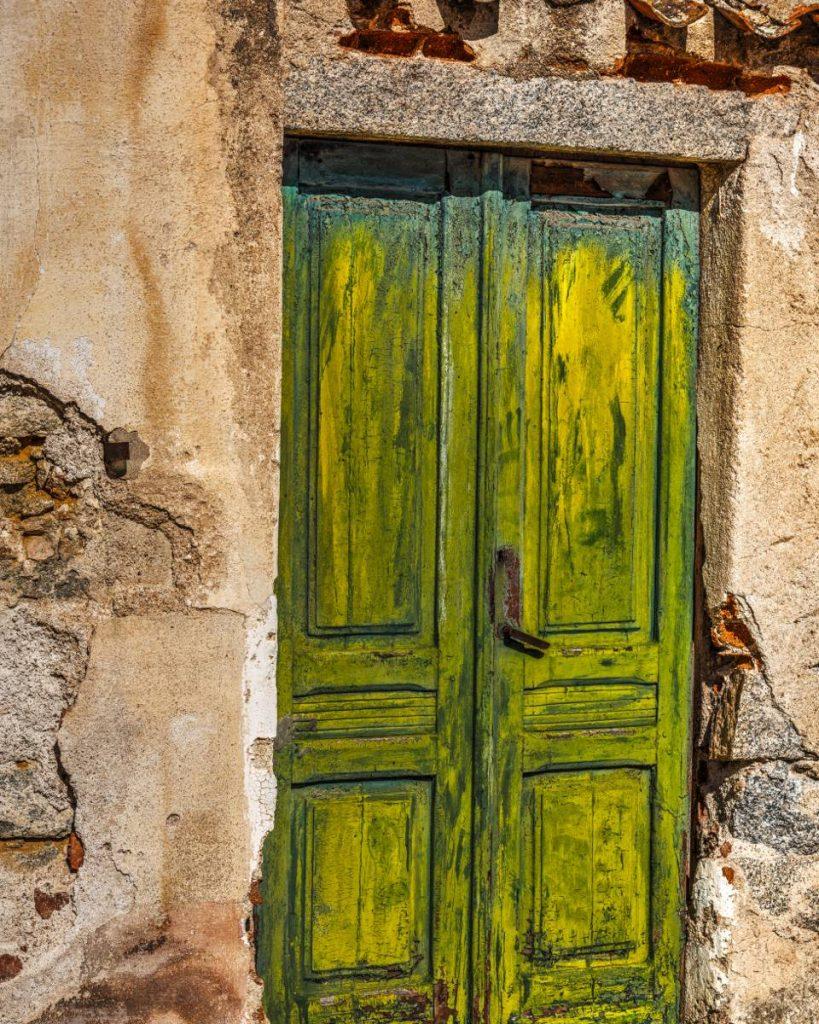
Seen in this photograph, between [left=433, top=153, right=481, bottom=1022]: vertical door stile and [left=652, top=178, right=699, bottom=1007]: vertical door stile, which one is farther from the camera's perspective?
[left=652, top=178, right=699, bottom=1007]: vertical door stile

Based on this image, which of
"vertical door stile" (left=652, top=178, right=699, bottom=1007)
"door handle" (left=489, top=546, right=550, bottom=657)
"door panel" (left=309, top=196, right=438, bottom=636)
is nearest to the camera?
"door panel" (left=309, top=196, right=438, bottom=636)

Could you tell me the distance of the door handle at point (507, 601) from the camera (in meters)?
3.00

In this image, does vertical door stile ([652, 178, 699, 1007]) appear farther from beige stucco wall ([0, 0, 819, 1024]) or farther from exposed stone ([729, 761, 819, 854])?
beige stucco wall ([0, 0, 819, 1024])

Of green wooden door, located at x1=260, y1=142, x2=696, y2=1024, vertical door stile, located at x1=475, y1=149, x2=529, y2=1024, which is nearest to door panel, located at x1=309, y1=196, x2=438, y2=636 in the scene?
green wooden door, located at x1=260, y1=142, x2=696, y2=1024

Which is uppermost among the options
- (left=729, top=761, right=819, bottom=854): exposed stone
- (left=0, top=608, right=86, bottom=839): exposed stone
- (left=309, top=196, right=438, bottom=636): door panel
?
(left=309, top=196, right=438, bottom=636): door panel

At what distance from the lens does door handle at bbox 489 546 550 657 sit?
118 inches

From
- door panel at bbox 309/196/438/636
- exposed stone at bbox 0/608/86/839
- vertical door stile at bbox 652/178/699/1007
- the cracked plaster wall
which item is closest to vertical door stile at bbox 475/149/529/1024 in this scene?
door panel at bbox 309/196/438/636

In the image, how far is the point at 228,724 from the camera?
274cm

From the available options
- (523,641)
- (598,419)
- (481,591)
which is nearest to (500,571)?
(481,591)

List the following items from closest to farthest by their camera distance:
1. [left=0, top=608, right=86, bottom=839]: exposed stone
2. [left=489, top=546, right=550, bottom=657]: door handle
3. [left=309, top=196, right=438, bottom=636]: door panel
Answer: [left=0, top=608, right=86, bottom=839]: exposed stone
[left=309, top=196, right=438, bottom=636]: door panel
[left=489, top=546, right=550, bottom=657]: door handle

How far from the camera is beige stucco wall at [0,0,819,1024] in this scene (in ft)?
8.52

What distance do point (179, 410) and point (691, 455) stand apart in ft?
4.48

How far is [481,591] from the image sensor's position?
2.99 metres

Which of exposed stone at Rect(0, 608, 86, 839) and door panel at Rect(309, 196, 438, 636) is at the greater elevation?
door panel at Rect(309, 196, 438, 636)
